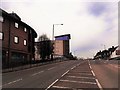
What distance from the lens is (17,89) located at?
15.1 m

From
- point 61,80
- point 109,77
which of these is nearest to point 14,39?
point 109,77

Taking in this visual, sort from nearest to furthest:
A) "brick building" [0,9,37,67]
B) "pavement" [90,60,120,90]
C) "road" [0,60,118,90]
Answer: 1. "road" [0,60,118,90]
2. "pavement" [90,60,120,90]
3. "brick building" [0,9,37,67]

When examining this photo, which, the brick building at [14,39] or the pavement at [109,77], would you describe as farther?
the brick building at [14,39]

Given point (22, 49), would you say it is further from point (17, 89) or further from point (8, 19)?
point (17, 89)

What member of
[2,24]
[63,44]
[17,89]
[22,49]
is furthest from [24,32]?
[63,44]

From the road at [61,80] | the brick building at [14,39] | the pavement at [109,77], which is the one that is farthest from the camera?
the brick building at [14,39]

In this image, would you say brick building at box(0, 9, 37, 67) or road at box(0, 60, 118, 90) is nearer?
road at box(0, 60, 118, 90)

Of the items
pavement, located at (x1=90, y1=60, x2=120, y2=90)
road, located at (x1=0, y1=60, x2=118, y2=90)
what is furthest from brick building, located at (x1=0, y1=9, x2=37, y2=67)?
pavement, located at (x1=90, y1=60, x2=120, y2=90)

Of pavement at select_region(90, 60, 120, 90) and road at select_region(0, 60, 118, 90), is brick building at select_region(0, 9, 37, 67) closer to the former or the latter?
road at select_region(0, 60, 118, 90)

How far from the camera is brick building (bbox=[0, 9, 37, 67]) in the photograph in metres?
46.3

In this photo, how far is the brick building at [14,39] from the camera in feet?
152

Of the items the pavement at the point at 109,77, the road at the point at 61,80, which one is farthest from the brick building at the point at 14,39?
the pavement at the point at 109,77

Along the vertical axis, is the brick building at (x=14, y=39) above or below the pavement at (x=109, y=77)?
above

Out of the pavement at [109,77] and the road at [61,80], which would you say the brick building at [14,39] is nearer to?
the road at [61,80]
